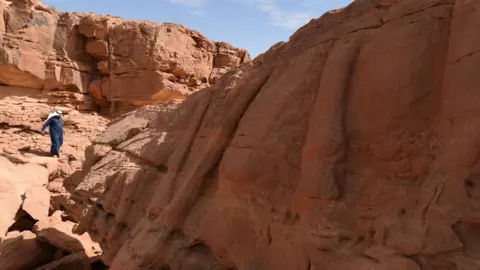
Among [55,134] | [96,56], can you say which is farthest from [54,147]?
[96,56]

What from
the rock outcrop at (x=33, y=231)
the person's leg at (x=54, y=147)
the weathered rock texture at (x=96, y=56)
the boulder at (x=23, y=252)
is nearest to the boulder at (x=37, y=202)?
the rock outcrop at (x=33, y=231)

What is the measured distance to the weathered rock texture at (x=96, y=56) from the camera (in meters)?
11.6

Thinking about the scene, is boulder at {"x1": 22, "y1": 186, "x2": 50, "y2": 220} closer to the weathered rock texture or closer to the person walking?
the person walking

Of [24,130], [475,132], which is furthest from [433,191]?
[24,130]

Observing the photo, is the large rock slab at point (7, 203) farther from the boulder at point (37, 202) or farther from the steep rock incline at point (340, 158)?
the steep rock incline at point (340, 158)

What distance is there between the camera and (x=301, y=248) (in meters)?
2.11

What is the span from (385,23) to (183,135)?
7.34 ft

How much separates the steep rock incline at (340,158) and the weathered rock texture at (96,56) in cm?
942

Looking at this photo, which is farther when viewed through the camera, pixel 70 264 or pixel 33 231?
pixel 33 231

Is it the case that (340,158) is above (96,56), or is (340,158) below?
below

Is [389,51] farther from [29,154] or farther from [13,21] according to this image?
[13,21]

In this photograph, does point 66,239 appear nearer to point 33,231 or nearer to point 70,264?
point 70,264

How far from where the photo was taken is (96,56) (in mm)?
12609

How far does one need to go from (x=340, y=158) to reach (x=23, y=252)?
5211mm
